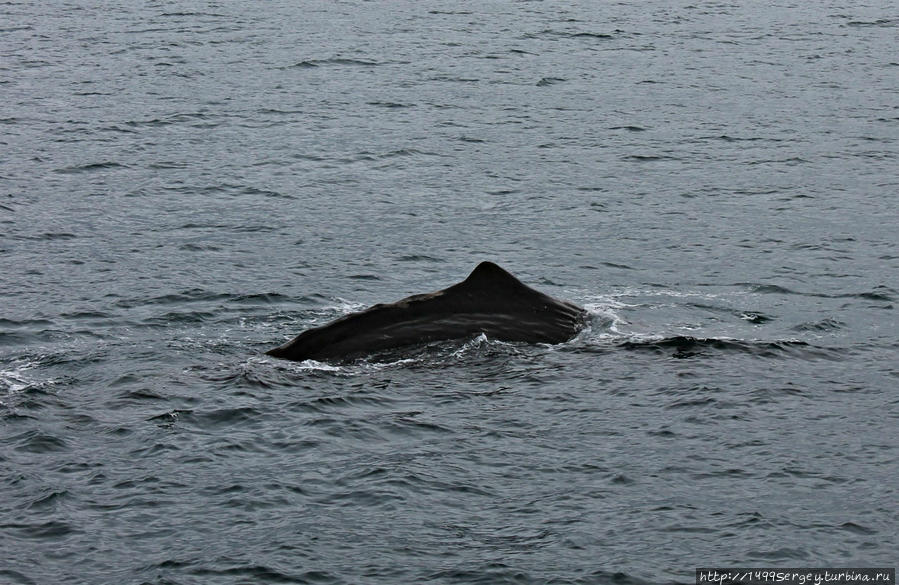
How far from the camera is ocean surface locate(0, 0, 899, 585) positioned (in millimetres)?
12086

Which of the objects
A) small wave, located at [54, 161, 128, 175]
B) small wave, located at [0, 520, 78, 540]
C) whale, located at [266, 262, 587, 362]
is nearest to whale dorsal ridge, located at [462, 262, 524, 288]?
whale, located at [266, 262, 587, 362]

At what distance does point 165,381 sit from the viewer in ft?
51.6

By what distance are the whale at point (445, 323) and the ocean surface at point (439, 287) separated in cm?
27

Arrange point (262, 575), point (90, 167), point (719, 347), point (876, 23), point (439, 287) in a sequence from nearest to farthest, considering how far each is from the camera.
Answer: point (262, 575) → point (719, 347) → point (439, 287) → point (90, 167) → point (876, 23)

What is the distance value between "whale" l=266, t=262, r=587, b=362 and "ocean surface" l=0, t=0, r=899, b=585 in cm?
27

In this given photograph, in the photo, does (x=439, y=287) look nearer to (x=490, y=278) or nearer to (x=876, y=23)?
(x=490, y=278)

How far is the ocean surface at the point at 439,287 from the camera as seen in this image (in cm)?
1209

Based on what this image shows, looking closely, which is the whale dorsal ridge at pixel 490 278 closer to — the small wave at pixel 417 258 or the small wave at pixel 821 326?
the small wave at pixel 821 326

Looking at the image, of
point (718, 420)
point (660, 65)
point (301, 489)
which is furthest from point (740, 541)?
point (660, 65)

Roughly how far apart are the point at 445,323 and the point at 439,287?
4.24 metres

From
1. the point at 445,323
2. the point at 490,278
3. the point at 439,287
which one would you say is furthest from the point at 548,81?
the point at 445,323

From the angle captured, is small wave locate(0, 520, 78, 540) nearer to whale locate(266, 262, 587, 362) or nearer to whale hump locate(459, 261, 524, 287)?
whale locate(266, 262, 587, 362)

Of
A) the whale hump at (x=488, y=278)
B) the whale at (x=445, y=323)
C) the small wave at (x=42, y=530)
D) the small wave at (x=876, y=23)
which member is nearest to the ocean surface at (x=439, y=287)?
the small wave at (x=42, y=530)

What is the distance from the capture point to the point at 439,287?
20.4 meters
